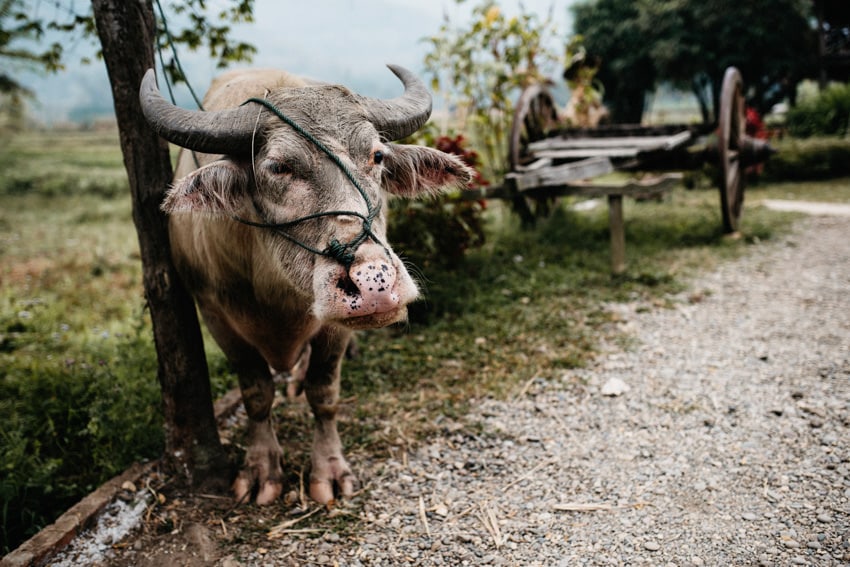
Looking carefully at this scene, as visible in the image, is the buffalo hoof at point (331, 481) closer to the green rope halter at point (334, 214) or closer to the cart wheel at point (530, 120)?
the green rope halter at point (334, 214)

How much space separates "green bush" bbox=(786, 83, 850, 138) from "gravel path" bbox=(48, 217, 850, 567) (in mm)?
10418

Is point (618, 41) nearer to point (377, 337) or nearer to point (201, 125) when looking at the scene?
point (377, 337)

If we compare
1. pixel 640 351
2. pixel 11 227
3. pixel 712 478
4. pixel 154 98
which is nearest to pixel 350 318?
pixel 154 98

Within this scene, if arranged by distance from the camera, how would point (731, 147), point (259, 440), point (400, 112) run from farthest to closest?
1. point (731, 147)
2. point (259, 440)
3. point (400, 112)

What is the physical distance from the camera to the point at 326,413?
10.0 feet

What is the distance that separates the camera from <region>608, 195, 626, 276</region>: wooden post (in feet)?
18.2

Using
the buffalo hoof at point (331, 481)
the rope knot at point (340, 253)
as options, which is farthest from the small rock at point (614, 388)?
the rope knot at point (340, 253)

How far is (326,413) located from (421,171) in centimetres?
134

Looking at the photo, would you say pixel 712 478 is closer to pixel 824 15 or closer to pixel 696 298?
pixel 696 298

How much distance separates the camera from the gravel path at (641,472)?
2.43 metres

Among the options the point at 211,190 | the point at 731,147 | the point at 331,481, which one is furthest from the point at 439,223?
the point at 731,147

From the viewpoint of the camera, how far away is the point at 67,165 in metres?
17.2

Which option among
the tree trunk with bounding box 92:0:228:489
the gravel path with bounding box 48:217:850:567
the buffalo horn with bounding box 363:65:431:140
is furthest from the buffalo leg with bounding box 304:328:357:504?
the buffalo horn with bounding box 363:65:431:140

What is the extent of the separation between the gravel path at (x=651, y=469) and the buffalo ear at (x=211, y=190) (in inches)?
59.1
